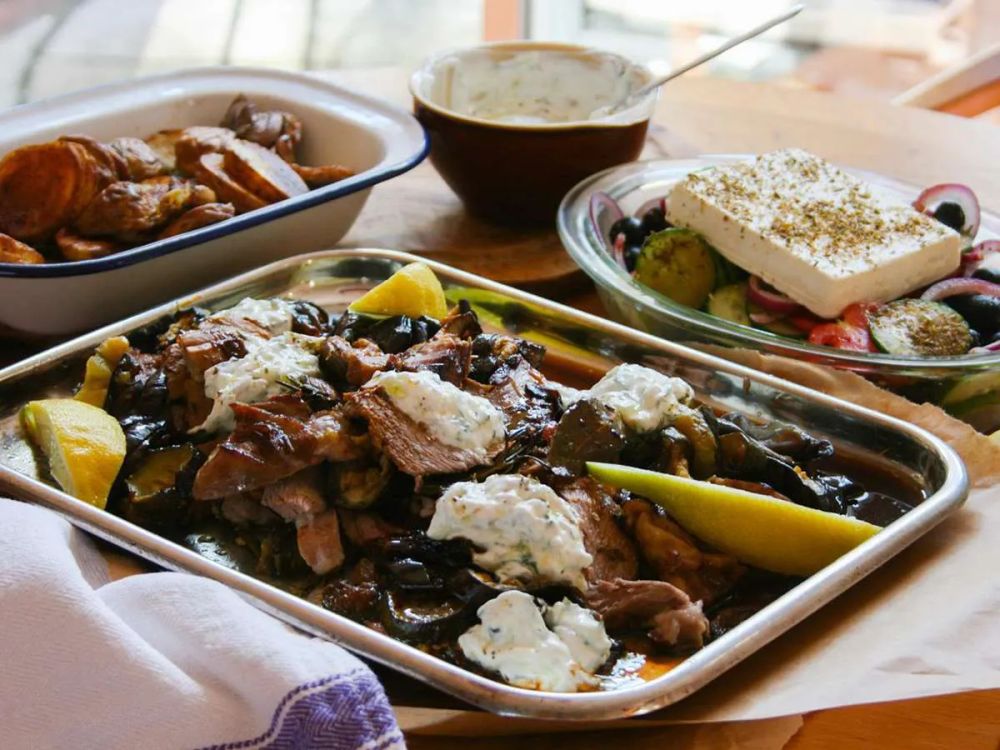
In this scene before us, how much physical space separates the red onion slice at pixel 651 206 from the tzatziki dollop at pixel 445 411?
958 millimetres

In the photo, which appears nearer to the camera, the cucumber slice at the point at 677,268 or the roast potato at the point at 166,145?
the cucumber slice at the point at 677,268

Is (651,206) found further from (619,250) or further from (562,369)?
(562,369)

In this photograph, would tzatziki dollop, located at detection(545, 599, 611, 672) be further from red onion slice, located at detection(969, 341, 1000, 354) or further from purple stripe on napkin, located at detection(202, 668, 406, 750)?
red onion slice, located at detection(969, 341, 1000, 354)

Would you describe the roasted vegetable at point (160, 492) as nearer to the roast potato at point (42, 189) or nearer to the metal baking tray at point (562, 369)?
the metal baking tray at point (562, 369)

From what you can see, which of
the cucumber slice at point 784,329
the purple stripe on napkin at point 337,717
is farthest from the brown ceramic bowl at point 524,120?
the purple stripe on napkin at point 337,717

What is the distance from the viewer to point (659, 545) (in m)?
1.43

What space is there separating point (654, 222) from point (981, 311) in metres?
0.62

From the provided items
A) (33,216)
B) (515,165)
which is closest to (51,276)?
(33,216)

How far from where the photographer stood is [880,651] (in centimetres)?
129

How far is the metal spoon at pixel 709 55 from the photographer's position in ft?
8.04

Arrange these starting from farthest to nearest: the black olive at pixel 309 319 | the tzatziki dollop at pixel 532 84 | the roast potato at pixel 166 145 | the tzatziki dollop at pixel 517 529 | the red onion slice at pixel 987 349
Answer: the tzatziki dollop at pixel 532 84
the roast potato at pixel 166 145
the red onion slice at pixel 987 349
the black olive at pixel 309 319
the tzatziki dollop at pixel 517 529

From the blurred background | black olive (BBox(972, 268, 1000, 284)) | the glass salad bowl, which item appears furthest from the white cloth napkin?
the blurred background

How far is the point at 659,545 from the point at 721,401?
1.35 ft

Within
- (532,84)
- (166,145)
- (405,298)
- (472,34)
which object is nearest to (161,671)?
(405,298)
